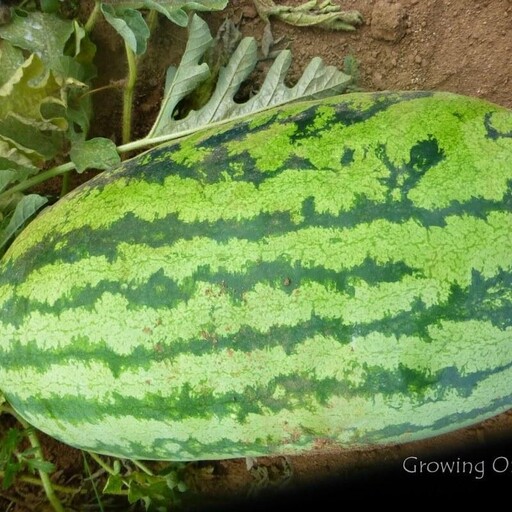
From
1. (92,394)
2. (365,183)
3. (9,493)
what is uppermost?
(365,183)

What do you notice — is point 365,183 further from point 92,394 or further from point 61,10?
point 61,10

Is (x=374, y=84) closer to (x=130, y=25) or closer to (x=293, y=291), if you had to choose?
(x=130, y=25)

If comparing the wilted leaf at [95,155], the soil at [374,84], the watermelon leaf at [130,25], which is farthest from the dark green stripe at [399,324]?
the soil at [374,84]

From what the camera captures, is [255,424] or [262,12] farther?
[262,12]

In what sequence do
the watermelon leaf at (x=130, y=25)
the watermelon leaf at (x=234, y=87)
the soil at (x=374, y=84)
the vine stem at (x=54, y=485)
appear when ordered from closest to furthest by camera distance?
1. the watermelon leaf at (x=130, y=25)
2. the watermelon leaf at (x=234, y=87)
3. the soil at (x=374, y=84)
4. the vine stem at (x=54, y=485)

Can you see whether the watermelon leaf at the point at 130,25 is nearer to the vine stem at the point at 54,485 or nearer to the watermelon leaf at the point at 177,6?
the watermelon leaf at the point at 177,6

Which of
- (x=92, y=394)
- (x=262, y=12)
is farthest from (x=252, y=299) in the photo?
(x=262, y=12)

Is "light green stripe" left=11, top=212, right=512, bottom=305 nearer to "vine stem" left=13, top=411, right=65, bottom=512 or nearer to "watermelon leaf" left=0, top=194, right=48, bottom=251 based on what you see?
"watermelon leaf" left=0, top=194, right=48, bottom=251

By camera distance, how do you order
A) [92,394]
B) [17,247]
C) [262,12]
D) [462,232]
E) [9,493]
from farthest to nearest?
[9,493] < [262,12] < [17,247] < [92,394] < [462,232]

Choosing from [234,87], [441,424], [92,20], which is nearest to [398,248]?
[441,424]
